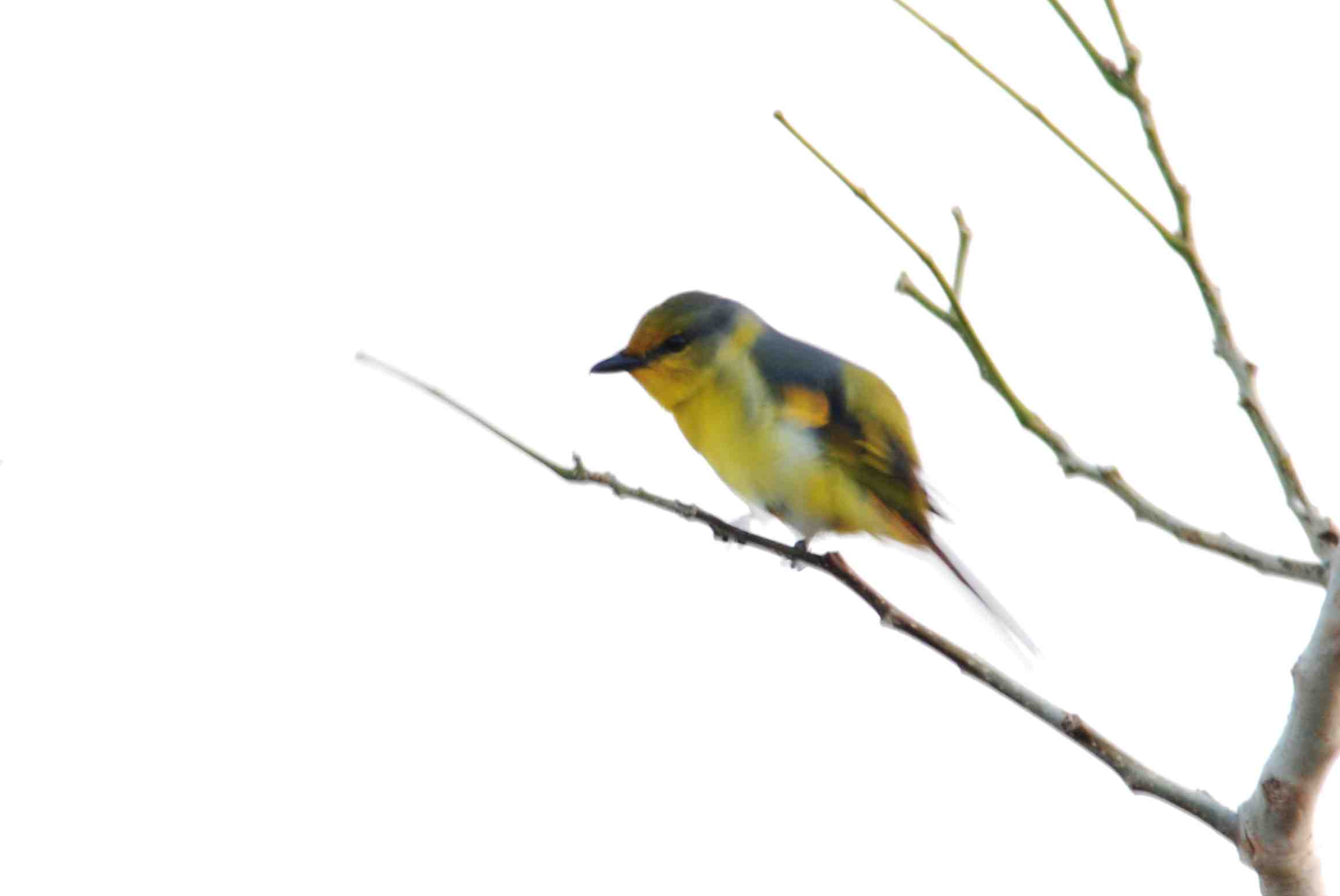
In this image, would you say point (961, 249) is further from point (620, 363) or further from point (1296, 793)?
point (620, 363)

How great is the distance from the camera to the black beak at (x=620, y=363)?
127 inches

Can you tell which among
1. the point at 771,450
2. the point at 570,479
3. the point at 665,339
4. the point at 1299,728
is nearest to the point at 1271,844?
the point at 1299,728

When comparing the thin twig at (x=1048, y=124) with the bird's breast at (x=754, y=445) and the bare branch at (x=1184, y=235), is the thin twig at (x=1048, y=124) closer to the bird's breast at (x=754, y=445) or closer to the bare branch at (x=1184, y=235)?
the bare branch at (x=1184, y=235)

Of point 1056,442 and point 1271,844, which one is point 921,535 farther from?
point 1271,844

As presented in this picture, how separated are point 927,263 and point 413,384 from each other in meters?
0.59

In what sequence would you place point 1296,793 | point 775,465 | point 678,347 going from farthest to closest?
1. point 678,347
2. point 775,465
3. point 1296,793

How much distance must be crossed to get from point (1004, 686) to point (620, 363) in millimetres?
1689

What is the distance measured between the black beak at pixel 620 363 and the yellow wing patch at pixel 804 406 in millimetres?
321

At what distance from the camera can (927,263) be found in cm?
173

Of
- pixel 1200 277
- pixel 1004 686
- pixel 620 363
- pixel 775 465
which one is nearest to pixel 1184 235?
pixel 1200 277

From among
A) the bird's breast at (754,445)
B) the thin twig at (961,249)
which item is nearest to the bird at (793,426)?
the bird's breast at (754,445)

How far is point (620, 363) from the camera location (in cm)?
327

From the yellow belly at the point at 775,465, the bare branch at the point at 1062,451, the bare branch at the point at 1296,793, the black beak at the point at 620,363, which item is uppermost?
the black beak at the point at 620,363

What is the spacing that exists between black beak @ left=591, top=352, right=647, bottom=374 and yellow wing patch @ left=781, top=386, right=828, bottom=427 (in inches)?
12.6
